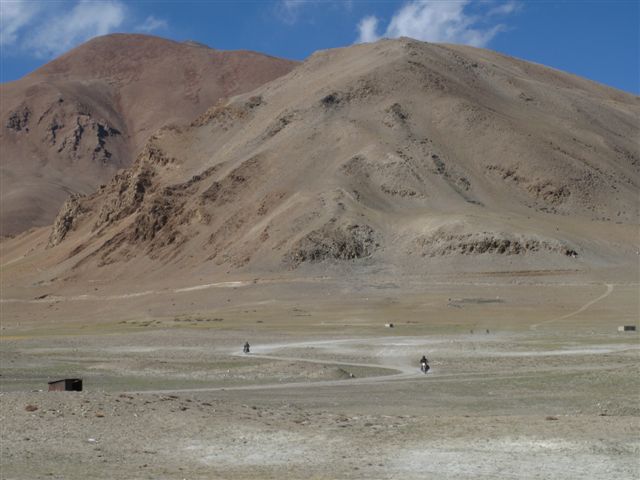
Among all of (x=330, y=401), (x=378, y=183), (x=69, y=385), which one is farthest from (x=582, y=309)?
(x=69, y=385)

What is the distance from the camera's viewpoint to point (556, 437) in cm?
1736

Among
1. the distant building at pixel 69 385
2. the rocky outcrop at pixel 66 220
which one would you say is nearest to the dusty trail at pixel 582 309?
the distant building at pixel 69 385

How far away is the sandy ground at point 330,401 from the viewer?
15.8m

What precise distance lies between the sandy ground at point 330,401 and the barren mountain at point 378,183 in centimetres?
3443

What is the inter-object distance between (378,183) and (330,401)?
94756 millimetres

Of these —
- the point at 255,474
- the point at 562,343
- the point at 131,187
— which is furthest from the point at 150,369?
the point at 131,187

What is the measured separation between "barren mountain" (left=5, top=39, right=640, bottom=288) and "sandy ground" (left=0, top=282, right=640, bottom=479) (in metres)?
34.4

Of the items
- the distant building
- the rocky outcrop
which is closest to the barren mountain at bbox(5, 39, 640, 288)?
the rocky outcrop

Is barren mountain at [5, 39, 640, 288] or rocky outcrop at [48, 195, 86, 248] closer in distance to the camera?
barren mountain at [5, 39, 640, 288]

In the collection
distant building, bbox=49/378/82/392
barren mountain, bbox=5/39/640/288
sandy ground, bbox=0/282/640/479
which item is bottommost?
sandy ground, bbox=0/282/640/479

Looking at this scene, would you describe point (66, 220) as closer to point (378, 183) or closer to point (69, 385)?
point (378, 183)

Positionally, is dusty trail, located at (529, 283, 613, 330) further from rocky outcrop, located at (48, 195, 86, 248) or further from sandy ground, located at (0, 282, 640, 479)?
rocky outcrop, located at (48, 195, 86, 248)

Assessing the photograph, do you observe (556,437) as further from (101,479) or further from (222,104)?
(222,104)

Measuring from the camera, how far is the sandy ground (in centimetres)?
1582
